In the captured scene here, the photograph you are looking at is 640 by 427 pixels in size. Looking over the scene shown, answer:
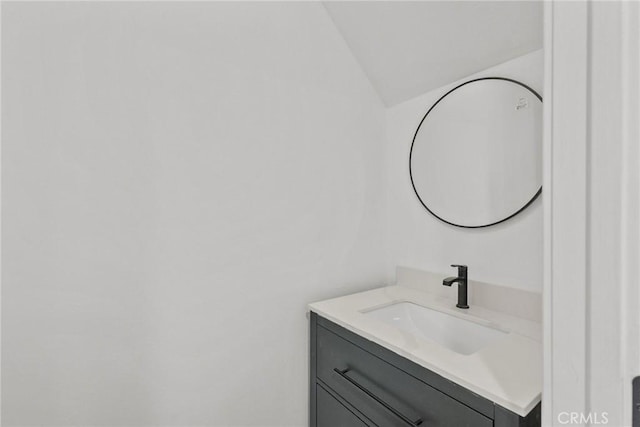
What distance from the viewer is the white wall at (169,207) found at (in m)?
0.87

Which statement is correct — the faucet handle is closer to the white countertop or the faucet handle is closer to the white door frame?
the white countertop

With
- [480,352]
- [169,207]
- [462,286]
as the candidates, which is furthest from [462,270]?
[169,207]

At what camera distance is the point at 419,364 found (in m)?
0.85

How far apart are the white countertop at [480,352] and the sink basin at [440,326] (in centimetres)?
2

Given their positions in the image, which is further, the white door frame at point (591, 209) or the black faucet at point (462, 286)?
the black faucet at point (462, 286)

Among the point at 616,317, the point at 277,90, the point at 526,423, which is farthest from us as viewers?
the point at 277,90

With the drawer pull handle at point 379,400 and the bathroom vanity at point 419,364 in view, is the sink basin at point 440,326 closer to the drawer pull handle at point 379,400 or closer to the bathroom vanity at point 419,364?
the bathroom vanity at point 419,364

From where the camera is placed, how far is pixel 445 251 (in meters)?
1.38

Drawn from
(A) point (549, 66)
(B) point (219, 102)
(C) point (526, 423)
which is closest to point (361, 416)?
(C) point (526, 423)

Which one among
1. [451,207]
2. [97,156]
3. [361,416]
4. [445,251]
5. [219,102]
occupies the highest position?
[219,102]

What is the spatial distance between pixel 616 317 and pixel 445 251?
937 millimetres

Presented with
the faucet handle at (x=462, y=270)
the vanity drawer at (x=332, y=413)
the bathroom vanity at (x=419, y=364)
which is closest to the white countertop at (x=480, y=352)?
the bathroom vanity at (x=419, y=364)

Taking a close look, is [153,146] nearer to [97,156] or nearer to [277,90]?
[97,156]

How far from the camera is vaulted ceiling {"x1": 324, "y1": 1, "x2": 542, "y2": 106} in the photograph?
1079 mm
